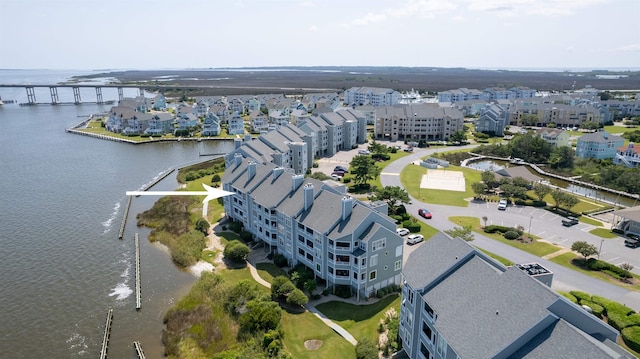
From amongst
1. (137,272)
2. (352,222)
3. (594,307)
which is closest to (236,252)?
(137,272)

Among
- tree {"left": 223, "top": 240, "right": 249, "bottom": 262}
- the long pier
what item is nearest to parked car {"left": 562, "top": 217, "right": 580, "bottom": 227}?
tree {"left": 223, "top": 240, "right": 249, "bottom": 262}

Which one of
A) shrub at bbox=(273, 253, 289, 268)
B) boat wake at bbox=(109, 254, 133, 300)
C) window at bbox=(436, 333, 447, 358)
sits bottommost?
boat wake at bbox=(109, 254, 133, 300)

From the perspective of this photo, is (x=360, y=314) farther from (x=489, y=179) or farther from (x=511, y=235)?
(x=489, y=179)

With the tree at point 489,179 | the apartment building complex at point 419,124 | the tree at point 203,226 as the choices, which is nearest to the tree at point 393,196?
the tree at point 489,179

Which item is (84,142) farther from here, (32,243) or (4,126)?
(32,243)

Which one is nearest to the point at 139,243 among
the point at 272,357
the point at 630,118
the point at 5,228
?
the point at 5,228

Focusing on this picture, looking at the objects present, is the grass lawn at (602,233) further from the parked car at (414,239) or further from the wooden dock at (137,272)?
the wooden dock at (137,272)

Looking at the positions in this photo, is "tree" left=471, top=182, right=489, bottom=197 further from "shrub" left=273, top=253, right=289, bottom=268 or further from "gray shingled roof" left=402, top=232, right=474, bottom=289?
"gray shingled roof" left=402, top=232, right=474, bottom=289
